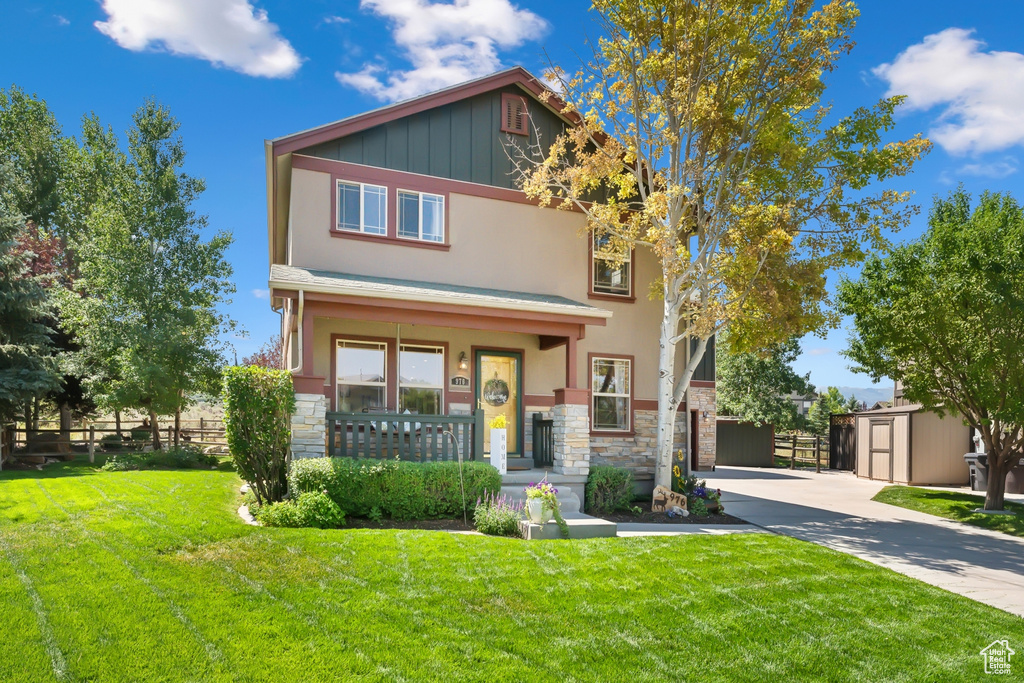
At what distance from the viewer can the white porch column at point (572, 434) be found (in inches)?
410

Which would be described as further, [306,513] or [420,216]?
[420,216]

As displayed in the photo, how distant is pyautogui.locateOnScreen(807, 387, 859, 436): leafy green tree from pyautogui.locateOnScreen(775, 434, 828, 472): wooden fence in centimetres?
136

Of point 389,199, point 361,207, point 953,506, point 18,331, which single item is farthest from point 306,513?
point 18,331

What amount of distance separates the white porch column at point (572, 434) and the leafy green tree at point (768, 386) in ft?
61.8

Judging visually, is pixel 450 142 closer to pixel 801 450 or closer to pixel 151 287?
pixel 151 287

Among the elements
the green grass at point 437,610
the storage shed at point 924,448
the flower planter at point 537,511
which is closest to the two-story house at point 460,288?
the flower planter at point 537,511

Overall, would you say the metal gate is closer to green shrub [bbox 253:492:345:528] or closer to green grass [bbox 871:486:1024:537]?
green grass [bbox 871:486:1024:537]

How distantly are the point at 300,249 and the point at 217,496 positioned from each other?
418cm

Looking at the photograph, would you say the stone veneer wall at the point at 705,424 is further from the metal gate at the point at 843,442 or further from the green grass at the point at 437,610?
the green grass at the point at 437,610

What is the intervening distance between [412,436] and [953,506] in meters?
10.4

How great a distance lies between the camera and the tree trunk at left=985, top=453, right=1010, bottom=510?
1183 cm

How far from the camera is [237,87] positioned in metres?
14.9

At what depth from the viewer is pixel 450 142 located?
12219 millimetres

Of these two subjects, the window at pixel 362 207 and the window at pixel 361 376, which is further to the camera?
the window at pixel 362 207
